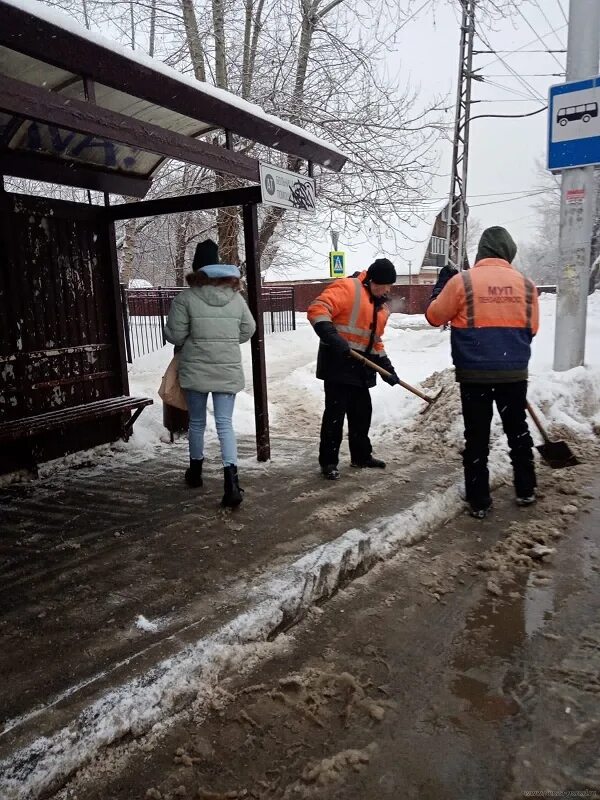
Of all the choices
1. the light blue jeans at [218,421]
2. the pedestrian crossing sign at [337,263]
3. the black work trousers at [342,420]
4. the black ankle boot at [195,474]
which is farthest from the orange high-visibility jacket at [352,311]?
the pedestrian crossing sign at [337,263]

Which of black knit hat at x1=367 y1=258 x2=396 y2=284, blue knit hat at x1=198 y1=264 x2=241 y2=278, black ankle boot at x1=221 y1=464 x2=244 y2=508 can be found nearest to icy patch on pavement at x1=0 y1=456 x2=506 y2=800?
black ankle boot at x1=221 y1=464 x2=244 y2=508

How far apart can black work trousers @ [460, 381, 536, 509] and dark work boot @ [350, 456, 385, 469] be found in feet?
3.64

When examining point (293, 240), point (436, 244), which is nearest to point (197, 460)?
point (293, 240)

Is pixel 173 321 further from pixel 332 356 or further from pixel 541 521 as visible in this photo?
pixel 541 521

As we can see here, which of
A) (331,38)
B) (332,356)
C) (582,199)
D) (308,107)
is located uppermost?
(331,38)

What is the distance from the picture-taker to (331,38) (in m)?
10.6

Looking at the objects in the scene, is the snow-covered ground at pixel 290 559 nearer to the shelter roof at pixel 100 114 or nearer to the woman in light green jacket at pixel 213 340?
the woman in light green jacket at pixel 213 340

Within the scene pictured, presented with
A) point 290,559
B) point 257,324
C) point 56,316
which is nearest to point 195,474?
point 257,324

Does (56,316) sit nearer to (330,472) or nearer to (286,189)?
(286,189)

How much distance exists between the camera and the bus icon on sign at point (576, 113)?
6328 mm

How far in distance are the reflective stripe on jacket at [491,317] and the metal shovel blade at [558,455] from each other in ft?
4.27

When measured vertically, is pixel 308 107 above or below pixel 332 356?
above

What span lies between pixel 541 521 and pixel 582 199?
425 cm

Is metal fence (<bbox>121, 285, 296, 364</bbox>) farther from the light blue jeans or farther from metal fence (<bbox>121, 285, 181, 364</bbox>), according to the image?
the light blue jeans
